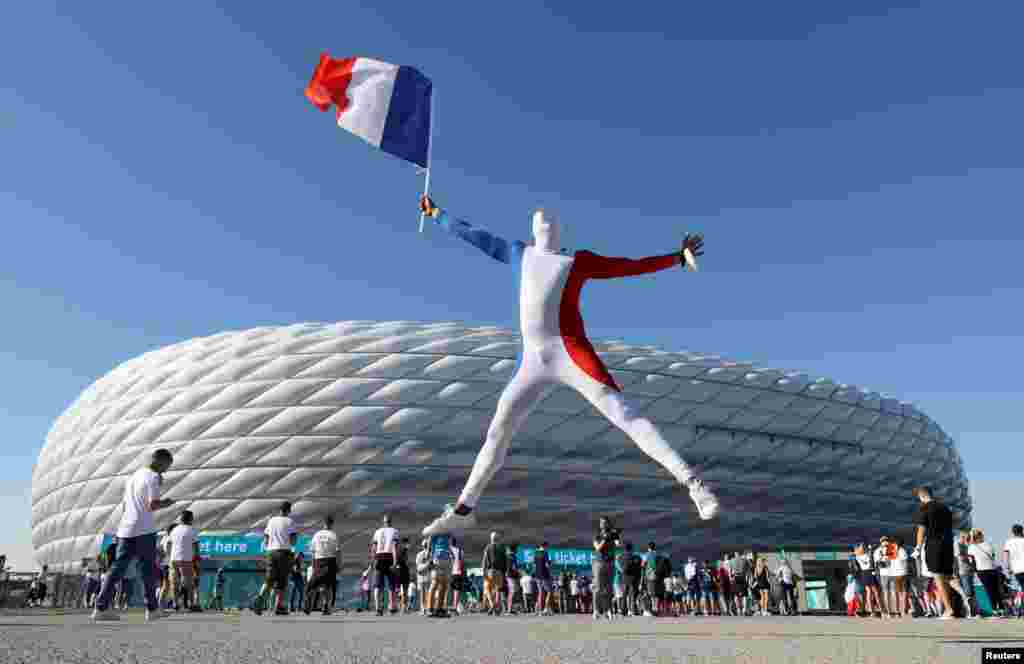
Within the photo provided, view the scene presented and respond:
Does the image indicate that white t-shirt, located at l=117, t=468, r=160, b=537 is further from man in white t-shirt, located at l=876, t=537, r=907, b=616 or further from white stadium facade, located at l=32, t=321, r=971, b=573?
white stadium facade, located at l=32, t=321, r=971, b=573

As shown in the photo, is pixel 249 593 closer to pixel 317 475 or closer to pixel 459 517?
pixel 317 475

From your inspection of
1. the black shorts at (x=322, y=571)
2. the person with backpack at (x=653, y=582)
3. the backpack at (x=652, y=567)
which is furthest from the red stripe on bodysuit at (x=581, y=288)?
the backpack at (x=652, y=567)

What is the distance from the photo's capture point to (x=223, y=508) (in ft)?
95.0

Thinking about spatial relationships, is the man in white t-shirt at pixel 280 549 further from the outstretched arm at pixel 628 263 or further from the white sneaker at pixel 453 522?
the outstretched arm at pixel 628 263

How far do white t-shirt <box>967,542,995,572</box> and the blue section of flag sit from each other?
25.8ft

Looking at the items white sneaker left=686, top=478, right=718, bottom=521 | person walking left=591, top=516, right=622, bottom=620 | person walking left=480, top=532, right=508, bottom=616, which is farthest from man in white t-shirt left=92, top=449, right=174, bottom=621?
person walking left=480, top=532, right=508, bottom=616

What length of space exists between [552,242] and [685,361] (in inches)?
1166

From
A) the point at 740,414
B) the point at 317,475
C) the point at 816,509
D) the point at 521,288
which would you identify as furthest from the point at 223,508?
the point at 521,288

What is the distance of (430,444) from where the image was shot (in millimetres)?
29203

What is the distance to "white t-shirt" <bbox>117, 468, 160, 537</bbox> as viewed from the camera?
5633mm

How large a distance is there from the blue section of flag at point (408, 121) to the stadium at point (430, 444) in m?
23.4

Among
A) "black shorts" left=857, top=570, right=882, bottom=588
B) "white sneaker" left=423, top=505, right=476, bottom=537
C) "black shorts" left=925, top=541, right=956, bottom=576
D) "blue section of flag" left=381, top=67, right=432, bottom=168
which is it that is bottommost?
"black shorts" left=857, top=570, right=882, bottom=588

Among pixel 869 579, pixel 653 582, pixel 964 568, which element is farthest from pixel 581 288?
pixel 869 579

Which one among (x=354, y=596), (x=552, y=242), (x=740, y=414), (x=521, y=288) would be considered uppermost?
(x=740, y=414)
